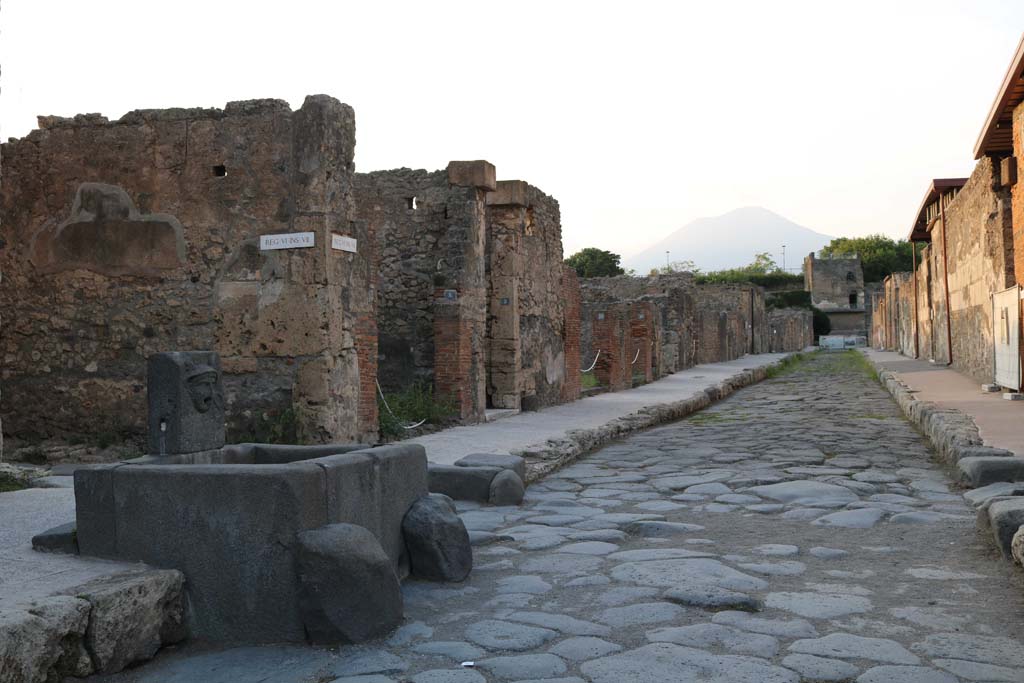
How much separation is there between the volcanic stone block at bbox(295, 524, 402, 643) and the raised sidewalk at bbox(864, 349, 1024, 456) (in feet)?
17.5

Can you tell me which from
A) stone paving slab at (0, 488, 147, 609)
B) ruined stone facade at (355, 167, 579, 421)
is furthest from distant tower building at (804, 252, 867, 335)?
stone paving slab at (0, 488, 147, 609)

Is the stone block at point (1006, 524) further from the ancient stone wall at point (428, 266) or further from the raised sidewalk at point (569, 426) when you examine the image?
the ancient stone wall at point (428, 266)

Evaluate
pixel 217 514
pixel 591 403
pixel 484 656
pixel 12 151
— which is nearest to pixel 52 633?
pixel 217 514

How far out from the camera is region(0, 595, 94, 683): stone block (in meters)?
2.86

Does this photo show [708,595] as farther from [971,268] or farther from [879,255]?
[879,255]

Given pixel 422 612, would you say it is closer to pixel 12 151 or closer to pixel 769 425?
pixel 12 151

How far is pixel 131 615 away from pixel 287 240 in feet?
17.4

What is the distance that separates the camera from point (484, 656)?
11.3 feet

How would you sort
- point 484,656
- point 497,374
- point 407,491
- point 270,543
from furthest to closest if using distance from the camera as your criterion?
point 497,374 → point 407,491 → point 270,543 → point 484,656

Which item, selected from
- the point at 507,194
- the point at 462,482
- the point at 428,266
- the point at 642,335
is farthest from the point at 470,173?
the point at 642,335

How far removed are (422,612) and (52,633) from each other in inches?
60.4

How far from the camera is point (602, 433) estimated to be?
10289mm

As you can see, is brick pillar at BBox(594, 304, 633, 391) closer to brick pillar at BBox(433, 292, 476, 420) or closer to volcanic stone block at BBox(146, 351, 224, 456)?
brick pillar at BBox(433, 292, 476, 420)

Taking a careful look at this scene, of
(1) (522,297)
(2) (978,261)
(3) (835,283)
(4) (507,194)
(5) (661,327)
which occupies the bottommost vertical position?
(5) (661,327)
